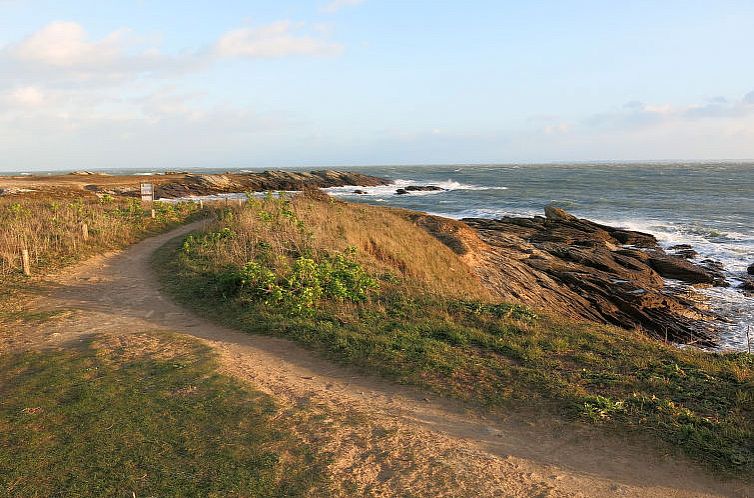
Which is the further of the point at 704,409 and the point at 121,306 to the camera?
the point at 121,306

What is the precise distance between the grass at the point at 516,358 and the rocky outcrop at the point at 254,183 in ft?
161

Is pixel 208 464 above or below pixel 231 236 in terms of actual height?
below

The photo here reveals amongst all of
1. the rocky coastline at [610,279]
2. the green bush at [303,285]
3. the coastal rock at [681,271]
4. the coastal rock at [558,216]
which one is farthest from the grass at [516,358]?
the coastal rock at [558,216]

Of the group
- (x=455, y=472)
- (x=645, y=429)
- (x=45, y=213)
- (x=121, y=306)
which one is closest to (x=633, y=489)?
(x=645, y=429)

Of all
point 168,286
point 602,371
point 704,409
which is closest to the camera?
point 704,409

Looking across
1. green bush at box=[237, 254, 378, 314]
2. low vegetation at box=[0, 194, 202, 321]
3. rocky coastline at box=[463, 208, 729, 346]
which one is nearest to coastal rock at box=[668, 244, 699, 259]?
rocky coastline at box=[463, 208, 729, 346]

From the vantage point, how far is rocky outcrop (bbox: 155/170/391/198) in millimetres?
59441

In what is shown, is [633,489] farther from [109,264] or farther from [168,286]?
[109,264]

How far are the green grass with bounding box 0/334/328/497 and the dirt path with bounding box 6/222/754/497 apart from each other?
47 cm

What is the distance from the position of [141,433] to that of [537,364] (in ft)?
19.7

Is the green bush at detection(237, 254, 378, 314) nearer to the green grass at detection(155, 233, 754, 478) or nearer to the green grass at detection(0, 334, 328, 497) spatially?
the green grass at detection(155, 233, 754, 478)

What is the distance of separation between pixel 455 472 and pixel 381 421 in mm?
1372

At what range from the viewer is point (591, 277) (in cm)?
2055

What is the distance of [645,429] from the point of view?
6.27 m
